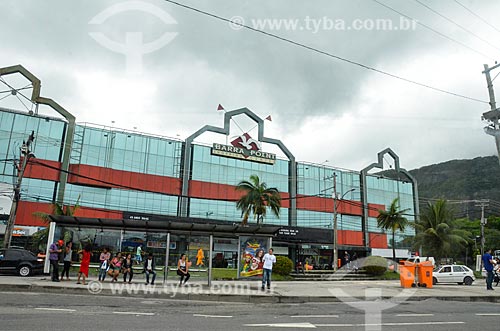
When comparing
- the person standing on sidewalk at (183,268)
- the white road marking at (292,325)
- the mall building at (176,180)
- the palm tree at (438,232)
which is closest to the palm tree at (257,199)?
the mall building at (176,180)

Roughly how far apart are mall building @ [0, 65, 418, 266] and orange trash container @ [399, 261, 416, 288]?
17088 mm

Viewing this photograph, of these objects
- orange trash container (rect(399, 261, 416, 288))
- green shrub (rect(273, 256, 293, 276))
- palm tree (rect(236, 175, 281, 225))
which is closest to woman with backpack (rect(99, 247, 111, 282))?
green shrub (rect(273, 256, 293, 276))

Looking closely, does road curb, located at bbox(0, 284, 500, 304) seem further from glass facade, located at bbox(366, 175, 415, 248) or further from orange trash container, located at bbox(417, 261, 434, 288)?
glass facade, located at bbox(366, 175, 415, 248)

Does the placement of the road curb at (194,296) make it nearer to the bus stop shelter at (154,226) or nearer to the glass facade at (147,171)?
the bus stop shelter at (154,226)

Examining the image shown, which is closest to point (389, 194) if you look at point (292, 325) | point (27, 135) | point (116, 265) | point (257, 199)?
point (257, 199)

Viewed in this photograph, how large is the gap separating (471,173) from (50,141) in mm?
109821

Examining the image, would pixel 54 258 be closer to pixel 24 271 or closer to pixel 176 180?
pixel 24 271

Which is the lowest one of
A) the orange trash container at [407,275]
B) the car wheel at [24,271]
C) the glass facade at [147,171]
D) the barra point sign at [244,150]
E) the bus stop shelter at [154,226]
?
the car wheel at [24,271]

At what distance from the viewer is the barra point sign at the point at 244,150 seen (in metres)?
45.8

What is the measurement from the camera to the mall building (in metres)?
38.2

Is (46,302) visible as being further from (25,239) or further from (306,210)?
Result: (306,210)

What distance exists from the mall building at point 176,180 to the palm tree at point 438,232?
9.25 m

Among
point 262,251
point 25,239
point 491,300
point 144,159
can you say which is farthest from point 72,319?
point 144,159

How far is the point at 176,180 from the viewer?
43812mm
